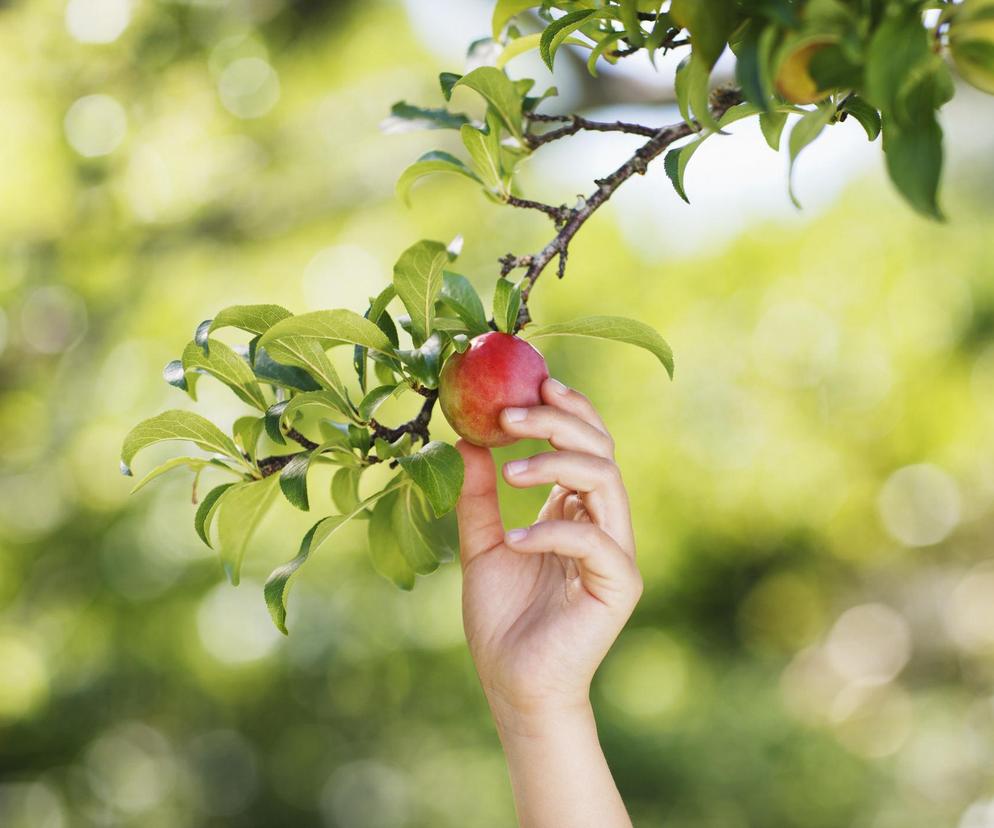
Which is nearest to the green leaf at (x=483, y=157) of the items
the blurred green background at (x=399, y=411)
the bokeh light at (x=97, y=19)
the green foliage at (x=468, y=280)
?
the green foliage at (x=468, y=280)

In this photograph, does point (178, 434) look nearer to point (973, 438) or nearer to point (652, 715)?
point (652, 715)

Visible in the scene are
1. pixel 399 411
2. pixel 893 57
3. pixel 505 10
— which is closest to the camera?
Result: pixel 893 57

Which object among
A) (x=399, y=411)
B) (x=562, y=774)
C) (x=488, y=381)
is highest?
(x=399, y=411)

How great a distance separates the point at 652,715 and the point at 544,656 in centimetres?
332

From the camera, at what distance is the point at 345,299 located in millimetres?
3852

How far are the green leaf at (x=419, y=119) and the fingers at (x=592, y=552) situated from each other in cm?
35

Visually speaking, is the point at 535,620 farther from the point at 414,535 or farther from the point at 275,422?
the point at 275,422

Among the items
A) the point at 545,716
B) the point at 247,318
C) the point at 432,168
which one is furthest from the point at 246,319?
the point at 545,716

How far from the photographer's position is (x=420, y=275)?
65 centimetres

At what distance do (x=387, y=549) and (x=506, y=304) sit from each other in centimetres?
27

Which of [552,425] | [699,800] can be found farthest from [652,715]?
[552,425]

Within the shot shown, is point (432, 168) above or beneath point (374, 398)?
above

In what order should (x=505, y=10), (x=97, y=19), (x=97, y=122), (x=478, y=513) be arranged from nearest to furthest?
(x=505, y=10) < (x=478, y=513) < (x=97, y=19) < (x=97, y=122)

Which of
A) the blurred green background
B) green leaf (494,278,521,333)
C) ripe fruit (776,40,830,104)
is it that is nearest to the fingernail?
green leaf (494,278,521,333)
